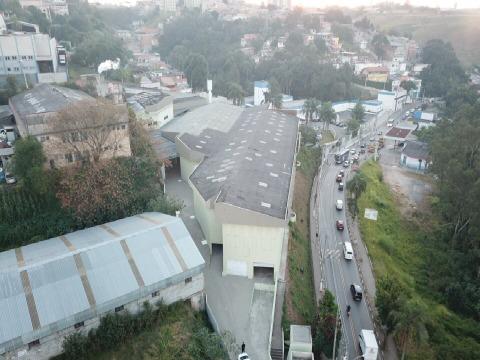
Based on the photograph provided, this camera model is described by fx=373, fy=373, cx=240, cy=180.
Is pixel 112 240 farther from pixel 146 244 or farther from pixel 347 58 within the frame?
pixel 347 58

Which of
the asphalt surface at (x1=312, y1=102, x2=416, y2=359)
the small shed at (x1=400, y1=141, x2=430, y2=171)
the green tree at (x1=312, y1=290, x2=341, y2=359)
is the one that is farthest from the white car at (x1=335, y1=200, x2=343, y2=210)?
the small shed at (x1=400, y1=141, x2=430, y2=171)

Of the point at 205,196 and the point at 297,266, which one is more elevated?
the point at 205,196

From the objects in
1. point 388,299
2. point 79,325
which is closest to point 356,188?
point 388,299

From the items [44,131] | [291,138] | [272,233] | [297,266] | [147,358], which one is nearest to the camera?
[147,358]

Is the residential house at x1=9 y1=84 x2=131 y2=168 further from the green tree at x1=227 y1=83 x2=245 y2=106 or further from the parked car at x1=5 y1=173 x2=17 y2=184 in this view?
Result: the green tree at x1=227 y1=83 x2=245 y2=106

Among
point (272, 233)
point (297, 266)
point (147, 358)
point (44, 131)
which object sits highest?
point (44, 131)

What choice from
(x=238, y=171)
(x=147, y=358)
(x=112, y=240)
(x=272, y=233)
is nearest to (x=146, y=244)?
(x=112, y=240)
